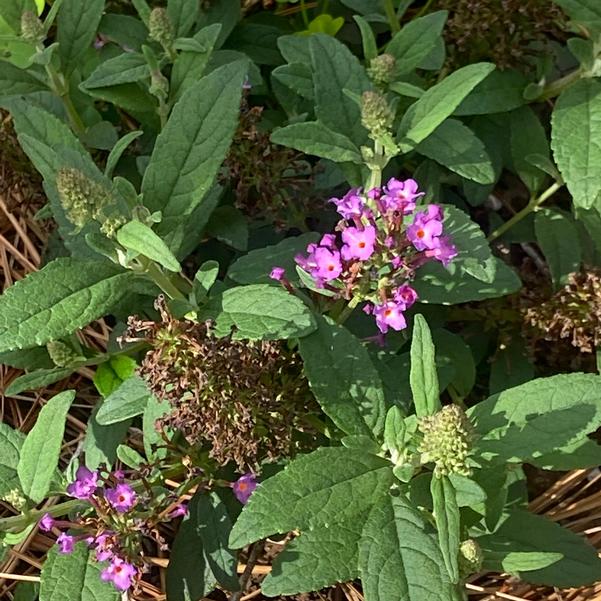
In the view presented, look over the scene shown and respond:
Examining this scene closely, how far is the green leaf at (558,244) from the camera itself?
2314mm

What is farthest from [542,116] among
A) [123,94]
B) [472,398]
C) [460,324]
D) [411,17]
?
[123,94]

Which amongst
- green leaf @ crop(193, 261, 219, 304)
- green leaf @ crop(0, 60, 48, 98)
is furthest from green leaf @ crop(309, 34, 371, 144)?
green leaf @ crop(0, 60, 48, 98)

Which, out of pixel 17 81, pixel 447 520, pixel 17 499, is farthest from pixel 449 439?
pixel 17 81

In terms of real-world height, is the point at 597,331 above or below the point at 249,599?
above

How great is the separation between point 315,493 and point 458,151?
97 cm

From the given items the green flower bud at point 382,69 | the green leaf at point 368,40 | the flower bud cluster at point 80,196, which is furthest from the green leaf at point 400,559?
the green leaf at point 368,40

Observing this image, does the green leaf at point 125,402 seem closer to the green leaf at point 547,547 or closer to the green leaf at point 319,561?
the green leaf at point 319,561

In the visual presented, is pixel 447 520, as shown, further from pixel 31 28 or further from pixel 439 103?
pixel 31 28

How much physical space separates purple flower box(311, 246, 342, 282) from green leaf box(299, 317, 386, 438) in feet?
0.46

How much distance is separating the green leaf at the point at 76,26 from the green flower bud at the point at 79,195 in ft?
2.70

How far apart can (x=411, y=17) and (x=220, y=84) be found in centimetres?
119

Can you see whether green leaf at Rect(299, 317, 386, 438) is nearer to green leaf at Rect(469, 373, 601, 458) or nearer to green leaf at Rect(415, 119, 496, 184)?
green leaf at Rect(469, 373, 601, 458)

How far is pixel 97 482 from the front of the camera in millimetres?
1775

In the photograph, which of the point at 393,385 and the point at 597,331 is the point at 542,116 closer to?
the point at 597,331
